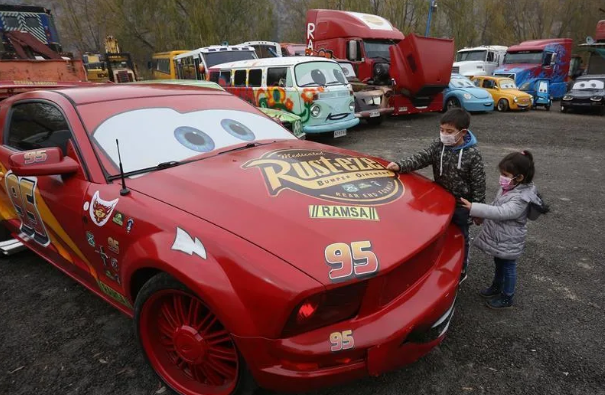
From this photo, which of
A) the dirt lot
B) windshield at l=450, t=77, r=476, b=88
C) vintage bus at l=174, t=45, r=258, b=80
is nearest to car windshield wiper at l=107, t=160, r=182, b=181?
the dirt lot

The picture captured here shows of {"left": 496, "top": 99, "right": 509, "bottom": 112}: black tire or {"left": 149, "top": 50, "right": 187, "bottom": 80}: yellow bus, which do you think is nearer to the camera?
{"left": 496, "top": 99, "right": 509, "bottom": 112}: black tire

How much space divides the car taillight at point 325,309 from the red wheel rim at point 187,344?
34 centimetres

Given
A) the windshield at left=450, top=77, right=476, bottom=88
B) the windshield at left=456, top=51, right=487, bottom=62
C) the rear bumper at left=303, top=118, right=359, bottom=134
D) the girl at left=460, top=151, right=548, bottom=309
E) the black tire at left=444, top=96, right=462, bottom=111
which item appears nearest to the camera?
the girl at left=460, top=151, right=548, bottom=309

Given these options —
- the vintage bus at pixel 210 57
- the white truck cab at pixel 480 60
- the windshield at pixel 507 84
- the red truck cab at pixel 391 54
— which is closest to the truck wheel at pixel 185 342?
the red truck cab at pixel 391 54

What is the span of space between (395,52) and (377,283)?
1022 cm

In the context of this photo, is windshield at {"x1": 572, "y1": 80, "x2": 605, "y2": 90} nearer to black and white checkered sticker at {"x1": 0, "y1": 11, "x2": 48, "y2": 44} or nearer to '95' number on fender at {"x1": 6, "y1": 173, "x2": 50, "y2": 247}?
'95' number on fender at {"x1": 6, "y1": 173, "x2": 50, "y2": 247}

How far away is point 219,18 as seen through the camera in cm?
2536

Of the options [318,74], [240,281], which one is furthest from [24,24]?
[240,281]

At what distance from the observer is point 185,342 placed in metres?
1.85

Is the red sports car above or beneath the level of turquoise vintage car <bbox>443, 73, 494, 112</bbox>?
above

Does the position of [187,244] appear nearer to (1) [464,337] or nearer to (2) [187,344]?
→ (2) [187,344]

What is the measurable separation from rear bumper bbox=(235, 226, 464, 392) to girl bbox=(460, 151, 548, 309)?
3.37 ft

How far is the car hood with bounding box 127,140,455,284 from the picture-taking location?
167 centimetres

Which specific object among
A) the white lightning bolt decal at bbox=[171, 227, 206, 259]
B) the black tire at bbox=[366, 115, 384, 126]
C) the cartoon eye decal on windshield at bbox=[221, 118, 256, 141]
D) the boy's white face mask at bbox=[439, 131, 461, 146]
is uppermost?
the cartoon eye decal on windshield at bbox=[221, 118, 256, 141]
